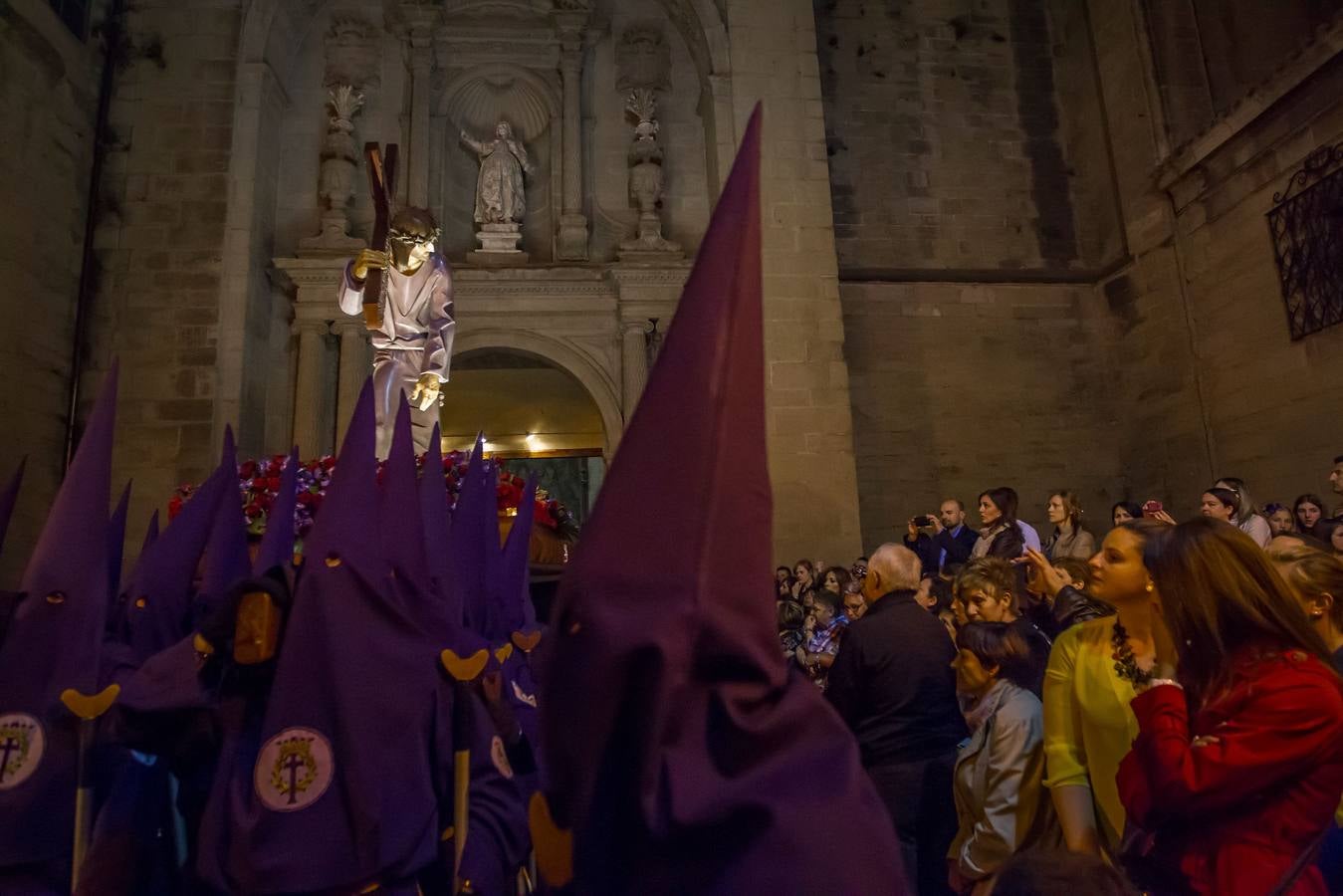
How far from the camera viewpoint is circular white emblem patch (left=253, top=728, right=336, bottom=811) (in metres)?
1.85

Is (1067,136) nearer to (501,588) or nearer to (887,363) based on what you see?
(887,363)

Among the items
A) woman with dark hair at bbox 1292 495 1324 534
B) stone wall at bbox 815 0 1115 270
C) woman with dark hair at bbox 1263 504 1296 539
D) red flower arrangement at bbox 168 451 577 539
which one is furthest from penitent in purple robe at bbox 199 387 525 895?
stone wall at bbox 815 0 1115 270

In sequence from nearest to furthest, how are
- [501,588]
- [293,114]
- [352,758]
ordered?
1. [352,758]
2. [501,588]
3. [293,114]

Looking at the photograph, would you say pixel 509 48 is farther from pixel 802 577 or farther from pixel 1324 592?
pixel 1324 592

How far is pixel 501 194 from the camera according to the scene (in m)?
11.0

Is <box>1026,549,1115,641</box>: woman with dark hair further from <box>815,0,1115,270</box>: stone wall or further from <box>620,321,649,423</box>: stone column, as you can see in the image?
<box>815,0,1115,270</box>: stone wall

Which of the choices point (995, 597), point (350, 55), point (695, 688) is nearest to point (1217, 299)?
point (995, 597)

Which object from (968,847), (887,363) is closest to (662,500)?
(968,847)

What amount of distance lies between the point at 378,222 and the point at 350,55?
6.38m

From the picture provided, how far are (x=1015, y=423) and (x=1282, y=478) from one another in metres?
3.30

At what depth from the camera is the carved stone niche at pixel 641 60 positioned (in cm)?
1117

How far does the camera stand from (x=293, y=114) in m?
10.7

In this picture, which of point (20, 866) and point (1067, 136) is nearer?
point (20, 866)

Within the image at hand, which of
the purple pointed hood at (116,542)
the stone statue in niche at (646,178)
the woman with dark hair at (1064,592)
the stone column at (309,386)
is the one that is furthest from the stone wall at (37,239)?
the woman with dark hair at (1064,592)
